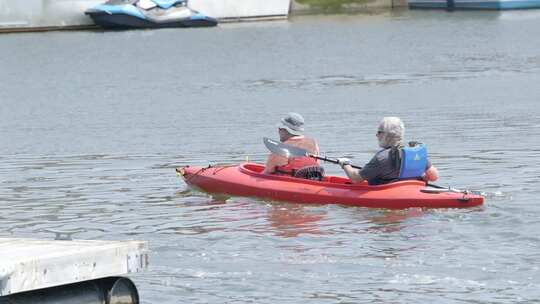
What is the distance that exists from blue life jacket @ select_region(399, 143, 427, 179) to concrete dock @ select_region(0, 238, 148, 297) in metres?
5.97

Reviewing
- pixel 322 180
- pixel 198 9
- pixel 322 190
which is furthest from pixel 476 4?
pixel 322 190

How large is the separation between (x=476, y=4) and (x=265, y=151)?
137 feet

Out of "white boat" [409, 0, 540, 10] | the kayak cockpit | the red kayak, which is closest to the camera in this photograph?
the red kayak

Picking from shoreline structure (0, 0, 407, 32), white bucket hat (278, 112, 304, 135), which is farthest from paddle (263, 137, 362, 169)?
shoreline structure (0, 0, 407, 32)

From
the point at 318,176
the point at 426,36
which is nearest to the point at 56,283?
the point at 318,176

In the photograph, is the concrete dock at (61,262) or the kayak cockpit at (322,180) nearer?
the concrete dock at (61,262)

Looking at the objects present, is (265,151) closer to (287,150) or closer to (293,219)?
(287,150)

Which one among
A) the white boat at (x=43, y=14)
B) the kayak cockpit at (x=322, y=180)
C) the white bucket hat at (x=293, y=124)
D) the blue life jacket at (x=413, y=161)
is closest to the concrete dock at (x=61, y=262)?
the blue life jacket at (x=413, y=161)

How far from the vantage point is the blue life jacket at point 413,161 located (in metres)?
15.7

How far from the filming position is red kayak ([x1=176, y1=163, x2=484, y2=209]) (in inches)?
616

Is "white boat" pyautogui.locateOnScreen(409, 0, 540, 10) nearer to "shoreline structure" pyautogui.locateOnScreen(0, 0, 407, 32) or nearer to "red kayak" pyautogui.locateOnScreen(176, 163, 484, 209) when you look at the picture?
"shoreline structure" pyautogui.locateOnScreen(0, 0, 407, 32)

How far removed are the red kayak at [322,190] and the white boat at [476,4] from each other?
4415 cm

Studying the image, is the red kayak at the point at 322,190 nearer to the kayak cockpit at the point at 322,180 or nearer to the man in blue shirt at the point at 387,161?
the kayak cockpit at the point at 322,180

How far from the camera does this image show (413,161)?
51.8 ft
